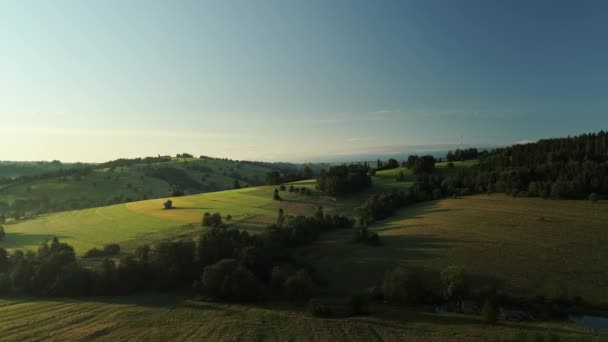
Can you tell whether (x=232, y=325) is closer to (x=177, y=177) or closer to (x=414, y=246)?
(x=414, y=246)

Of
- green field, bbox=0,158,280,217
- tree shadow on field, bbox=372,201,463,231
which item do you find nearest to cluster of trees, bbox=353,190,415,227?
tree shadow on field, bbox=372,201,463,231

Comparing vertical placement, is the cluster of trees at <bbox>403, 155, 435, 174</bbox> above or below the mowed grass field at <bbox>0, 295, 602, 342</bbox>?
above

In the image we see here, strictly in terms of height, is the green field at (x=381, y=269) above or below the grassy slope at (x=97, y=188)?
below

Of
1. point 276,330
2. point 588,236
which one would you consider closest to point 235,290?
point 276,330

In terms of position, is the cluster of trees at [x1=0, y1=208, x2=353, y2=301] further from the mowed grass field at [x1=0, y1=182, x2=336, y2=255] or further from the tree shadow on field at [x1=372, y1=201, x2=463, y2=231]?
the tree shadow on field at [x1=372, y1=201, x2=463, y2=231]

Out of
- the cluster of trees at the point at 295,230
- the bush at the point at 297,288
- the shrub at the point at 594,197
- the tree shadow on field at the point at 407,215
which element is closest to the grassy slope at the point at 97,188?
the cluster of trees at the point at 295,230

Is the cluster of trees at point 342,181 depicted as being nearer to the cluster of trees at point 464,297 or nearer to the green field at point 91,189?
the cluster of trees at point 464,297
